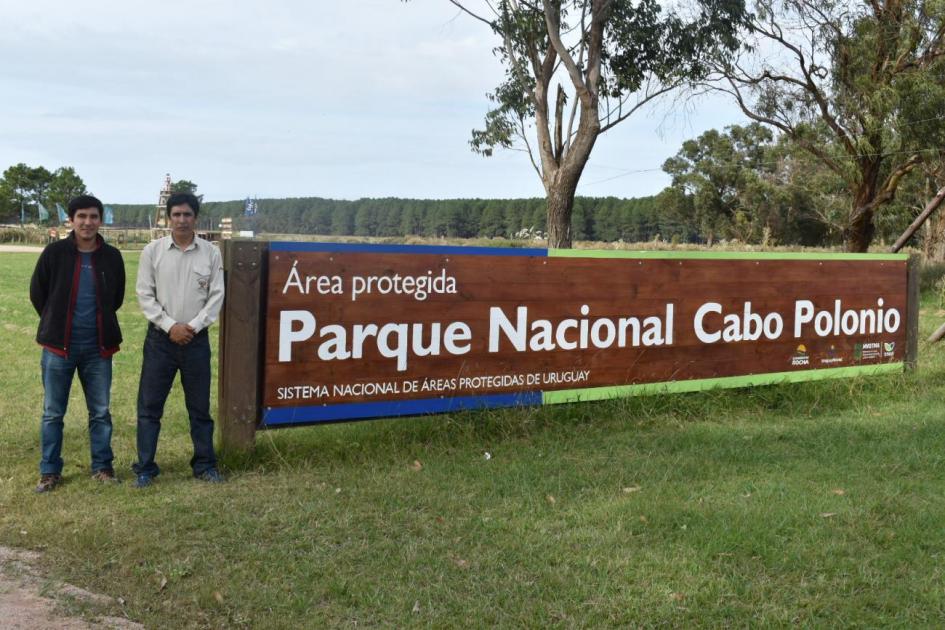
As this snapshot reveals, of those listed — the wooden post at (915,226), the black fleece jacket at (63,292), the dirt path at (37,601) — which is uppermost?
the wooden post at (915,226)

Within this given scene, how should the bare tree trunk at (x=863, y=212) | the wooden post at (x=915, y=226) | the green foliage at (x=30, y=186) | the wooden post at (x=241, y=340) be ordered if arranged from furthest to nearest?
the green foliage at (x=30, y=186) → the bare tree trunk at (x=863, y=212) → the wooden post at (x=915, y=226) → the wooden post at (x=241, y=340)

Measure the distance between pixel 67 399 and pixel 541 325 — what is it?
3.54 metres

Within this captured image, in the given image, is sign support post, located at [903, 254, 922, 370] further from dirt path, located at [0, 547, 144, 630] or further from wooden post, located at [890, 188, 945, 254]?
dirt path, located at [0, 547, 144, 630]

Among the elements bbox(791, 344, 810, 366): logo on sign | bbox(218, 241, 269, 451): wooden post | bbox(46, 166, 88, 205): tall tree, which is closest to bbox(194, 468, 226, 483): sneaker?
bbox(218, 241, 269, 451): wooden post

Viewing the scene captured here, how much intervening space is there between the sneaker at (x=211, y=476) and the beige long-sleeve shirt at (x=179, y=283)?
2.95 feet

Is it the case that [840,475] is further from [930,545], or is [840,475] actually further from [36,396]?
[36,396]

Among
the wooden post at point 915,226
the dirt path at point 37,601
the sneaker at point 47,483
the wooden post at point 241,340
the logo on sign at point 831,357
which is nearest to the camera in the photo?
the dirt path at point 37,601

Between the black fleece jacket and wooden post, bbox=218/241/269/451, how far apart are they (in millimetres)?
731

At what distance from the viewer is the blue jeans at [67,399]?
5.47 m

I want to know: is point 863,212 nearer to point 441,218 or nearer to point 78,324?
point 78,324

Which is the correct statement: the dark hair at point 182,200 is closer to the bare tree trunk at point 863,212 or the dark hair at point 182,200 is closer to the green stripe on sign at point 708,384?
the green stripe on sign at point 708,384

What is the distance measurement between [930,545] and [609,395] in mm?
3253

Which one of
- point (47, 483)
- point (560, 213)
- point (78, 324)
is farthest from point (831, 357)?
point (560, 213)

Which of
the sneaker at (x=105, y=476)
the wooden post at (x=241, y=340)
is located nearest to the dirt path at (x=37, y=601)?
the sneaker at (x=105, y=476)
